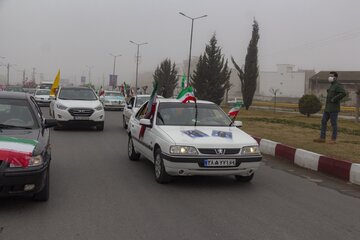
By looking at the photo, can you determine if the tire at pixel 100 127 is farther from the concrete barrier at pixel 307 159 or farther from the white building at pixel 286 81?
the white building at pixel 286 81

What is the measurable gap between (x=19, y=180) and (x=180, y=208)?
6.67 ft

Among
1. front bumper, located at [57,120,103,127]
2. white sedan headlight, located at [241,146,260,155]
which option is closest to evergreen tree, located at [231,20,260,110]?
front bumper, located at [57,120,103,127]

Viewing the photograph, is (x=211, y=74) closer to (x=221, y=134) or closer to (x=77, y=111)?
(x=77, y=111)

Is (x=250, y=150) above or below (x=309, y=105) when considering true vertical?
below

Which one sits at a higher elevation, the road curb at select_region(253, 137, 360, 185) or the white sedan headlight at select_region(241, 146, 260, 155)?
the white sedan headlight at select_region(241, 146, 260, 155)

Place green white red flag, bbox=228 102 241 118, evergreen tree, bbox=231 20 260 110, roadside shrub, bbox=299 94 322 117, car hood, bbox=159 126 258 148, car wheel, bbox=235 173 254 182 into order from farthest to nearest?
evergreen tree, bbox=231 20 260 110, roadside shrub, bbox=299 94 322 117, green white red flag, bbox=228 102 241 118, car wheel, bbox=235 173 254 182, car hood, bbox=159 126 258 148

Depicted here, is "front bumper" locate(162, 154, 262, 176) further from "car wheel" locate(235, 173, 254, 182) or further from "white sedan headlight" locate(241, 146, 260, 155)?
"car wheel" locate(235, 173, 254, 182)

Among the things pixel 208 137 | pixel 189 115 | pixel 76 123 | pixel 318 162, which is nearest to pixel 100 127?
pixel 76 123

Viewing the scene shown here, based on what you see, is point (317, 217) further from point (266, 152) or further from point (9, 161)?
point (266, 152)

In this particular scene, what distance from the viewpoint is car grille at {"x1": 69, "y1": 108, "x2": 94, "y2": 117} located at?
51.9ft

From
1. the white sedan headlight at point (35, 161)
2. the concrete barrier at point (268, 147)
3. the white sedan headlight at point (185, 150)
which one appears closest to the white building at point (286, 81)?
the concrete barrier at point (268, 147)

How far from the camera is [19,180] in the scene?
5129 mm

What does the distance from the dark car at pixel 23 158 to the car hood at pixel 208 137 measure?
6.75ft

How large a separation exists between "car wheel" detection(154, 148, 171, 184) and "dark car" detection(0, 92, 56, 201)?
Answer: 1851 mm
